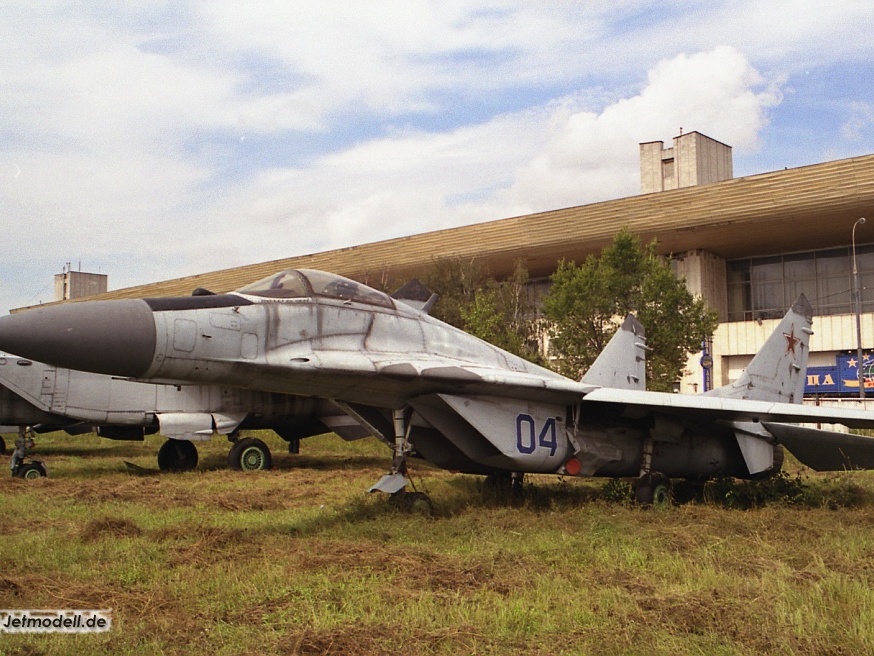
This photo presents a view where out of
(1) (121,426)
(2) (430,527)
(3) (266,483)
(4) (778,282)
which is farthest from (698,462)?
(4) (778,282)

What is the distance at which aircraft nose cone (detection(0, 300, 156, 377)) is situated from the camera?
614cm

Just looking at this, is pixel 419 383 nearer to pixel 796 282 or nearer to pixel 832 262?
pixel 832 262

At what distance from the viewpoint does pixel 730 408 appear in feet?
30.1

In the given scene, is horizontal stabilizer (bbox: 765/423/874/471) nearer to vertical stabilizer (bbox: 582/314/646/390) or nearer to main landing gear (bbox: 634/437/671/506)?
main landing gear (bbox: 634/437/671/506)

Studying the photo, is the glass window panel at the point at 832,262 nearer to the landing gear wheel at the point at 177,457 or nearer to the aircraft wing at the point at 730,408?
the aircraft wing at the point at 730,408

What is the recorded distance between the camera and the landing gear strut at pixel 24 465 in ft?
44.1

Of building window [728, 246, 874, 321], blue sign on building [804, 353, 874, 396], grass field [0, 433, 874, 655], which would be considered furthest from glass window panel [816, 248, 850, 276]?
grass field [0, 433, 874, 655]

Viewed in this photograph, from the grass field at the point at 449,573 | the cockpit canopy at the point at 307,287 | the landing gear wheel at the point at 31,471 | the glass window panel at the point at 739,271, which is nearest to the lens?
the grass field at the point at 449,573

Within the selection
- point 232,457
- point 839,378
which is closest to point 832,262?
point 839,378

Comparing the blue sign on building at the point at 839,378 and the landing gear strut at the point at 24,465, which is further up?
the blue sign on building at the point at 839,378

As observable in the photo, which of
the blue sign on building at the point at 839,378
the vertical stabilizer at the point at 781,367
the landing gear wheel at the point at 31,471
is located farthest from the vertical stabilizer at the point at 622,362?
the blue sign on building at the point at 839,378

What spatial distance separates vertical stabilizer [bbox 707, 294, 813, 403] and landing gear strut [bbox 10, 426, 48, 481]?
11302mm

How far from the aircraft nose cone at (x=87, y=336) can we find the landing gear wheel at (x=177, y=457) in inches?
363

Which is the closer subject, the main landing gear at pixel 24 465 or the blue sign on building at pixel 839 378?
the main landing gear at pixel 24 465
